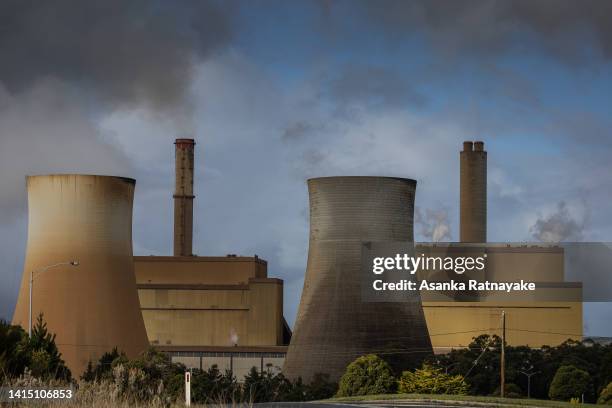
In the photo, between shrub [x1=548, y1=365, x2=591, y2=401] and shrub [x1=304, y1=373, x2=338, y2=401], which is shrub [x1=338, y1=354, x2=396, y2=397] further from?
shrub [x1=548, y1=365, x2=591, y2=401]

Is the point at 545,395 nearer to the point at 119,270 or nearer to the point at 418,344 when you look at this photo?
the point at 418,344

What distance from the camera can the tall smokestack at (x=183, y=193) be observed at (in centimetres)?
7825

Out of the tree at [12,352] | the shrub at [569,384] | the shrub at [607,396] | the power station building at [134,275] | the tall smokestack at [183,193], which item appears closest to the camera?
the tree at [12,352]

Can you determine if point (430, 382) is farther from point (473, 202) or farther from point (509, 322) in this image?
point (509, 322)

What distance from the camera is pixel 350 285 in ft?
187

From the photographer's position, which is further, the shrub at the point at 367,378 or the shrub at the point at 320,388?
the shrub at the point at 320,388

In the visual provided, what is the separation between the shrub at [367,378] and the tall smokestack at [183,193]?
25.9m

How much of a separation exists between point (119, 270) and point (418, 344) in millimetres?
14343

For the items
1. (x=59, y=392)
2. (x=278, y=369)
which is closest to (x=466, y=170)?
(x=278, y=369)

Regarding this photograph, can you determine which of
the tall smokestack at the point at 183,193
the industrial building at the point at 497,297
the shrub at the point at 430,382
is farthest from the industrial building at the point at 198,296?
the shrub at the point at 430,382

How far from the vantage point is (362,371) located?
54000 millimetres

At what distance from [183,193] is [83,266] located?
23393mm

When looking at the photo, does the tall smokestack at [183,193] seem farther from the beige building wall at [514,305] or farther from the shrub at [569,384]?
the shrub at [569,384]

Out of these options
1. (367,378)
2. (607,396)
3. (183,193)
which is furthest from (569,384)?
(183,193)
